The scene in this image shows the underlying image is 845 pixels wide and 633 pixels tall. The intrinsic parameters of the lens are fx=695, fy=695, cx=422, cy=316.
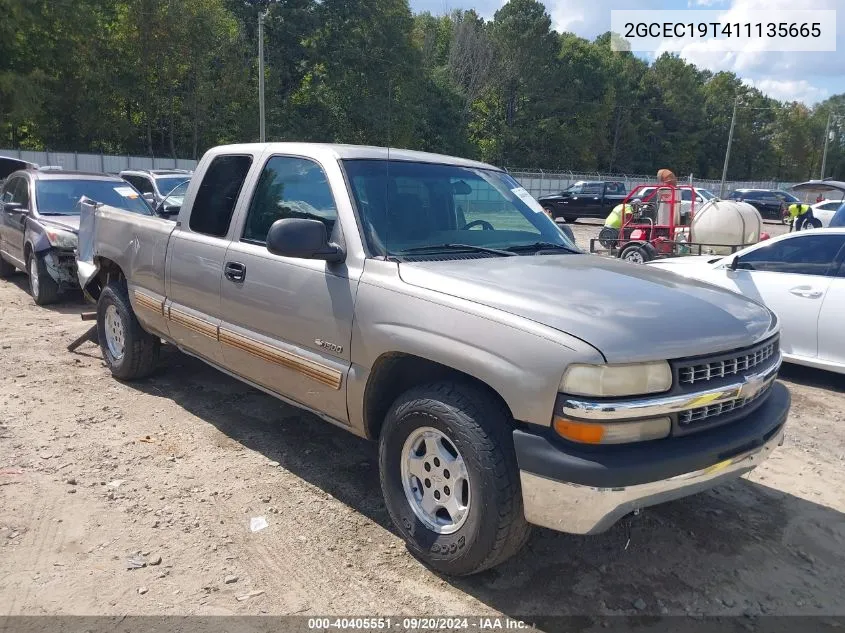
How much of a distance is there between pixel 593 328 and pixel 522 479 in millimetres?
663

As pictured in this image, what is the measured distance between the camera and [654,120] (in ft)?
251

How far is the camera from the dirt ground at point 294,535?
309cm

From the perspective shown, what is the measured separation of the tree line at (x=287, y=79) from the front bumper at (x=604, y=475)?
37.3 ft

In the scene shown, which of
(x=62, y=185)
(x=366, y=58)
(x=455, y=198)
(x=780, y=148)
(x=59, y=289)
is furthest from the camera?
(x=780, y=148)

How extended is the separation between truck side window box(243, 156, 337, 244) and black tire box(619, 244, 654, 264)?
8.87m

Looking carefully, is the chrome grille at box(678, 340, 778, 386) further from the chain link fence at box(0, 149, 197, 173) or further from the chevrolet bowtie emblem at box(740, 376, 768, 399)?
the chain link fence at box(0, 149, 197, 173)

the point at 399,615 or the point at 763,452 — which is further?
the point at 763,452

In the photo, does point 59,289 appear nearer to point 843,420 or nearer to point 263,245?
point 263,245

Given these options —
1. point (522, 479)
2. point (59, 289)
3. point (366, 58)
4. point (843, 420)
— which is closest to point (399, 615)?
point (522, 479)

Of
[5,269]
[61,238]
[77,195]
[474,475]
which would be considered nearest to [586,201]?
[77,195]

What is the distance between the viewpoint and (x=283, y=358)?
389cm

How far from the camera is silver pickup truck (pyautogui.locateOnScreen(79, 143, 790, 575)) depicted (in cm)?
270

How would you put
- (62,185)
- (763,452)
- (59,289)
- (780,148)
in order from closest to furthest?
(763,452) → (59,289) → (62,185) → (780,148)

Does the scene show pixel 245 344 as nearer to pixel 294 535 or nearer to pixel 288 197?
pixel 288 197
